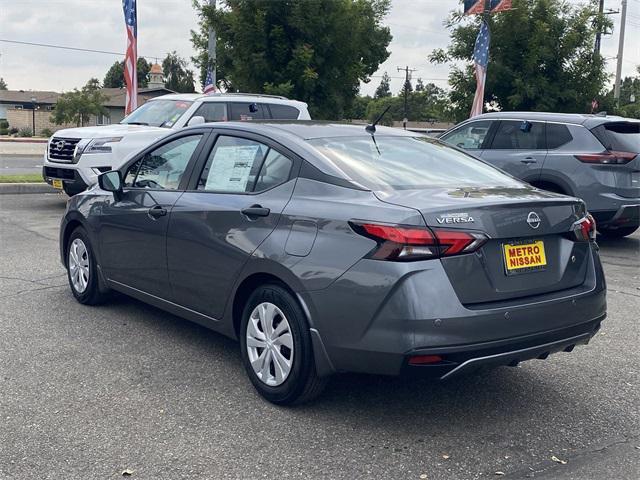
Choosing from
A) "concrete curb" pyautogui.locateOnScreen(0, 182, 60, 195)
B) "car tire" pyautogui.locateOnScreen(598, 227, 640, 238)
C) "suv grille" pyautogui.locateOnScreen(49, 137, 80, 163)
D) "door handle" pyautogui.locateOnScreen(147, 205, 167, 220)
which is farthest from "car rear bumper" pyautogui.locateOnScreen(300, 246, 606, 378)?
"concrete curb" pyautogui.locateOnScreen(0, 182, 60, 195)

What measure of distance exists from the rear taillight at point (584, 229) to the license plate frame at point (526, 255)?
314mm

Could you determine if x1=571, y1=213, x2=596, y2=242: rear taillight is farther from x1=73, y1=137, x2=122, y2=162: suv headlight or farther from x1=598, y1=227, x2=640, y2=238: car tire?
x1=73, y1=137, x2=122, y2=162: suv headlight

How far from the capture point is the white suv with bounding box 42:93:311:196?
441 inches

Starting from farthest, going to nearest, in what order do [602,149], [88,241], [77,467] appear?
[602,149]
[88,241]
[77,467]

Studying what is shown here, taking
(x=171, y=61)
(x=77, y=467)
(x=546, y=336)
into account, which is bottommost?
(x=77, y=467)

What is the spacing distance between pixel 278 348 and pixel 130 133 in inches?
314

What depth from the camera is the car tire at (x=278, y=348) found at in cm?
396

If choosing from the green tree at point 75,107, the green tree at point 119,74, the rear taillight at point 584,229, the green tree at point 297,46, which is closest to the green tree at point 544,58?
the green tree at point 297,46

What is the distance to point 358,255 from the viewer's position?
3.70m

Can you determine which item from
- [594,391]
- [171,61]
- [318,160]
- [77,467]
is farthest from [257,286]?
[171,61]

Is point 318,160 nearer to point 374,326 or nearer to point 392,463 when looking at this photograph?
point 374,326

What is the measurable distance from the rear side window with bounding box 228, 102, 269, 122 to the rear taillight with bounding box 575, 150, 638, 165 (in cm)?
498

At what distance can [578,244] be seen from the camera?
163 inches

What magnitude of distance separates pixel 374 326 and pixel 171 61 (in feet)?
311
